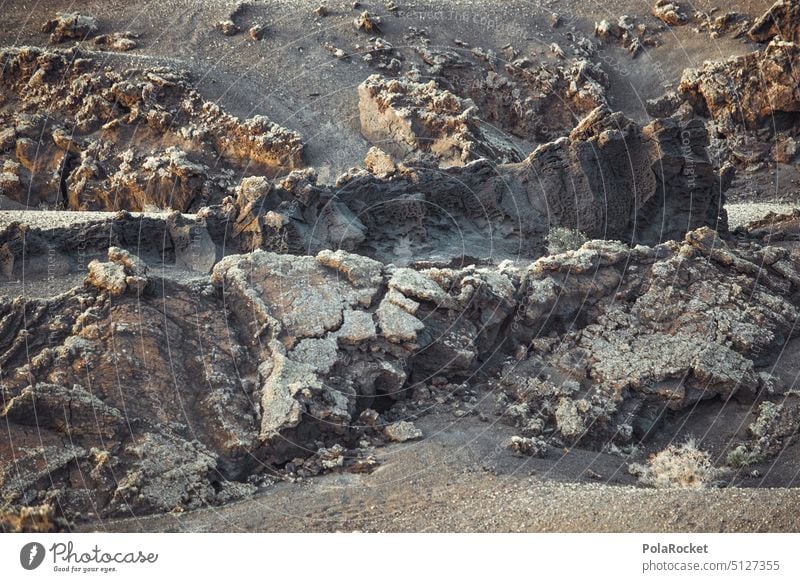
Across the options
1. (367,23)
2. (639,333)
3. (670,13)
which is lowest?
(639,333)

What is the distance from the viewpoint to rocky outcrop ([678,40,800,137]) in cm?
4422

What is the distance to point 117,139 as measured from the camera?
39.2 m

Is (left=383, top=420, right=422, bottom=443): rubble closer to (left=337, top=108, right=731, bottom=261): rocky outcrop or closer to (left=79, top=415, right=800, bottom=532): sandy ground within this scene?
(left=79, top=415, right=800, bottom=532): sandy ground

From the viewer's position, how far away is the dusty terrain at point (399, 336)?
1822cm

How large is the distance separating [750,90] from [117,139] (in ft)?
80.0

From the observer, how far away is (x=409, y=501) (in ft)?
60.5

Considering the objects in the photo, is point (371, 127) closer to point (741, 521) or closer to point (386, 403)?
point (386, 403)

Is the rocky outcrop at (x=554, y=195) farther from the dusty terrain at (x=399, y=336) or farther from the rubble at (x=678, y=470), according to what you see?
the rubble at (x=678, y=470)

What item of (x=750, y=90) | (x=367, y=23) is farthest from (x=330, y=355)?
(x=750, y=90)

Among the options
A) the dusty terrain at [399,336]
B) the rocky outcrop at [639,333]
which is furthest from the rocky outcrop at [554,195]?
the rocky outcrop at [639,333]

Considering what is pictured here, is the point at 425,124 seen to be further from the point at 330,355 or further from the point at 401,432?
the point at 401,432
